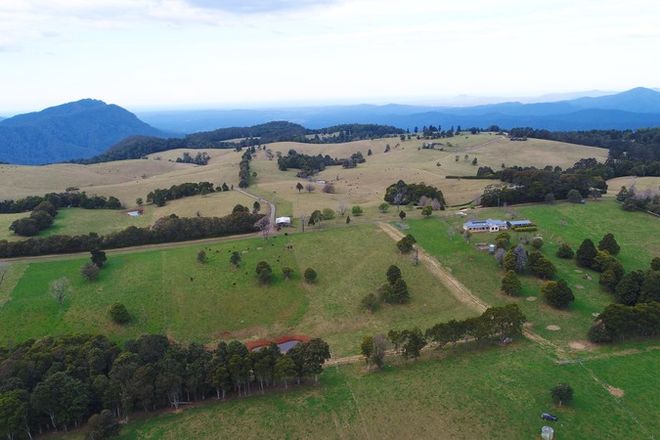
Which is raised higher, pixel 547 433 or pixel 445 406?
pixel 547 433

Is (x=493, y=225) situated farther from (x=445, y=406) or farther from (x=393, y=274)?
(x=445, y=406)

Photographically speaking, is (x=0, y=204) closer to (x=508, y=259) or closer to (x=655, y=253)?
(x=508, y=259)

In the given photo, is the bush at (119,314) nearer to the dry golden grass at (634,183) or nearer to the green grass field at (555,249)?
the green grass field at (555,249)

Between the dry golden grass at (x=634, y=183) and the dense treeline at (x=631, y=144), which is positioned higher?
the dense treeline at (x=631, y=144)

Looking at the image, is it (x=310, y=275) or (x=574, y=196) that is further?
(x=574, y=196)

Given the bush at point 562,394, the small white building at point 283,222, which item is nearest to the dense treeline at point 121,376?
the bush at point 562,394

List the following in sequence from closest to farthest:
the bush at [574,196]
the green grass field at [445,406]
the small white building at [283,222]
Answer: the green grass field at [445,406] → the small white building at [283,222] → the bush at [574,196]

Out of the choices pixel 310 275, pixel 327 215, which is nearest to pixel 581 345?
pixel 310 275
